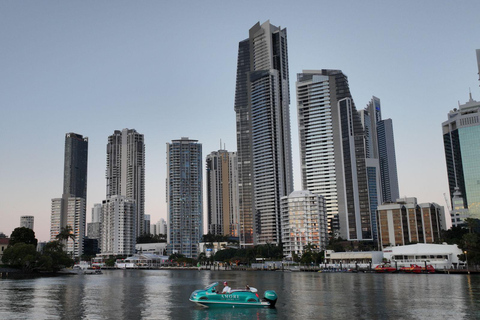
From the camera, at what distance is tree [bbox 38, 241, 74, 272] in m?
149

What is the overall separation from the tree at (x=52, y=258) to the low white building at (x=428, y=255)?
12224 centimetres

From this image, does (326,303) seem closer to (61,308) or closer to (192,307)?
(192,307)

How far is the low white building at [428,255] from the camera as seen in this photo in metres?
154

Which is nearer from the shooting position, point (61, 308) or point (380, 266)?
point (61, 308)

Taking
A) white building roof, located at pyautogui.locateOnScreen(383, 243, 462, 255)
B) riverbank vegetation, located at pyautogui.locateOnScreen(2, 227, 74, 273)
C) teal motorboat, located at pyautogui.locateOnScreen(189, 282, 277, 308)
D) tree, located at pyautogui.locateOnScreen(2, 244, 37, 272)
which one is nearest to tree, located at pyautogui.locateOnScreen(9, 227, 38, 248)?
riverbank vegetation, located at pyautogui.locateOnScreen(2, 227, 74, 273)

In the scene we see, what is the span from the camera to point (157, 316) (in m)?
46.1

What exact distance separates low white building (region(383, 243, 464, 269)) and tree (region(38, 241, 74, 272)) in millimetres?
122238

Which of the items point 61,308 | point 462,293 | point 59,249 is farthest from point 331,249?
point 61,308

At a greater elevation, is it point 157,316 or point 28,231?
point 28,231

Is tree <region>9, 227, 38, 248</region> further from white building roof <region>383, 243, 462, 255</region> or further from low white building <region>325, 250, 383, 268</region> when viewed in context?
white building roof <region>383, 243, 462, 255</region>

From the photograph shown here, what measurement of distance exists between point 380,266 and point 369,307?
11629 cm

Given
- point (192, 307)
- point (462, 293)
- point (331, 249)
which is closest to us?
point (192, 307)

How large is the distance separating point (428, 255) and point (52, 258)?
13480 centimetres

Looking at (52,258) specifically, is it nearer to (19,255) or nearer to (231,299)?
(19,255)
